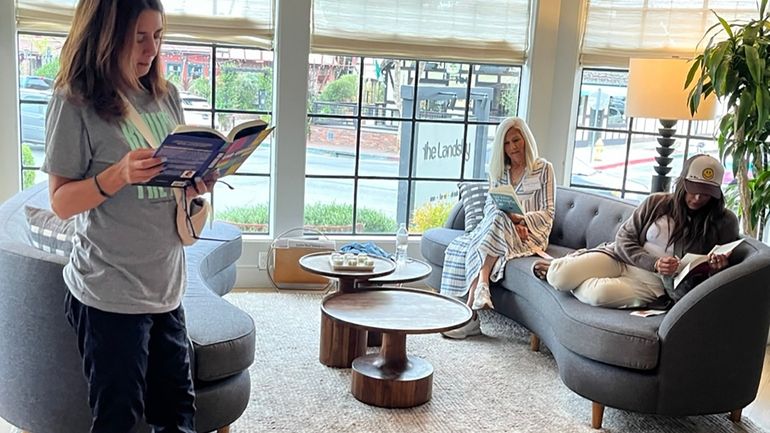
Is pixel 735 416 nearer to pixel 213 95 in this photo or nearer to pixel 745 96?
pixel 745 96

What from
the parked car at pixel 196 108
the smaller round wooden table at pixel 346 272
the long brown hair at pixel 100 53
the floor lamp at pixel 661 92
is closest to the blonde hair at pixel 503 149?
the floor lamp at pixel 661 92

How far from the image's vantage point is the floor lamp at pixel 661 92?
3.83 m

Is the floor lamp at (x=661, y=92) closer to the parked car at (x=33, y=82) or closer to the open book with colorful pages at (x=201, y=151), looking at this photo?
the open book with colorful pages at (x=201, y=151)

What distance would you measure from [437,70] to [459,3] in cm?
44

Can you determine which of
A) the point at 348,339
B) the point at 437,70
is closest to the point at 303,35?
the point at 437,70

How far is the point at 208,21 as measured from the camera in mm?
4254

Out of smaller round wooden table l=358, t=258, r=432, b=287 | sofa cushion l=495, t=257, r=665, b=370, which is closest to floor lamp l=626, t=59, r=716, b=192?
sofa cushion l=495, t=257, r=665, b=370

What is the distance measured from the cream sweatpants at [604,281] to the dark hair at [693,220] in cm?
20

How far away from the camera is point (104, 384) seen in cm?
164

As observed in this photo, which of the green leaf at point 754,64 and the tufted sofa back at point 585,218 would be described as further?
the tufted sofa back at point 585,218

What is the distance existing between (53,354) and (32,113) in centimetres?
261

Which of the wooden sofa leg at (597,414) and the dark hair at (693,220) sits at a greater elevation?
the dark hair at (693,220)

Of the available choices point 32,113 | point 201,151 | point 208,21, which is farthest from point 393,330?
point 32,113

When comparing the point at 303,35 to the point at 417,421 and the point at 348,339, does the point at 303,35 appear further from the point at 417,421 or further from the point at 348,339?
the point at 417,421
